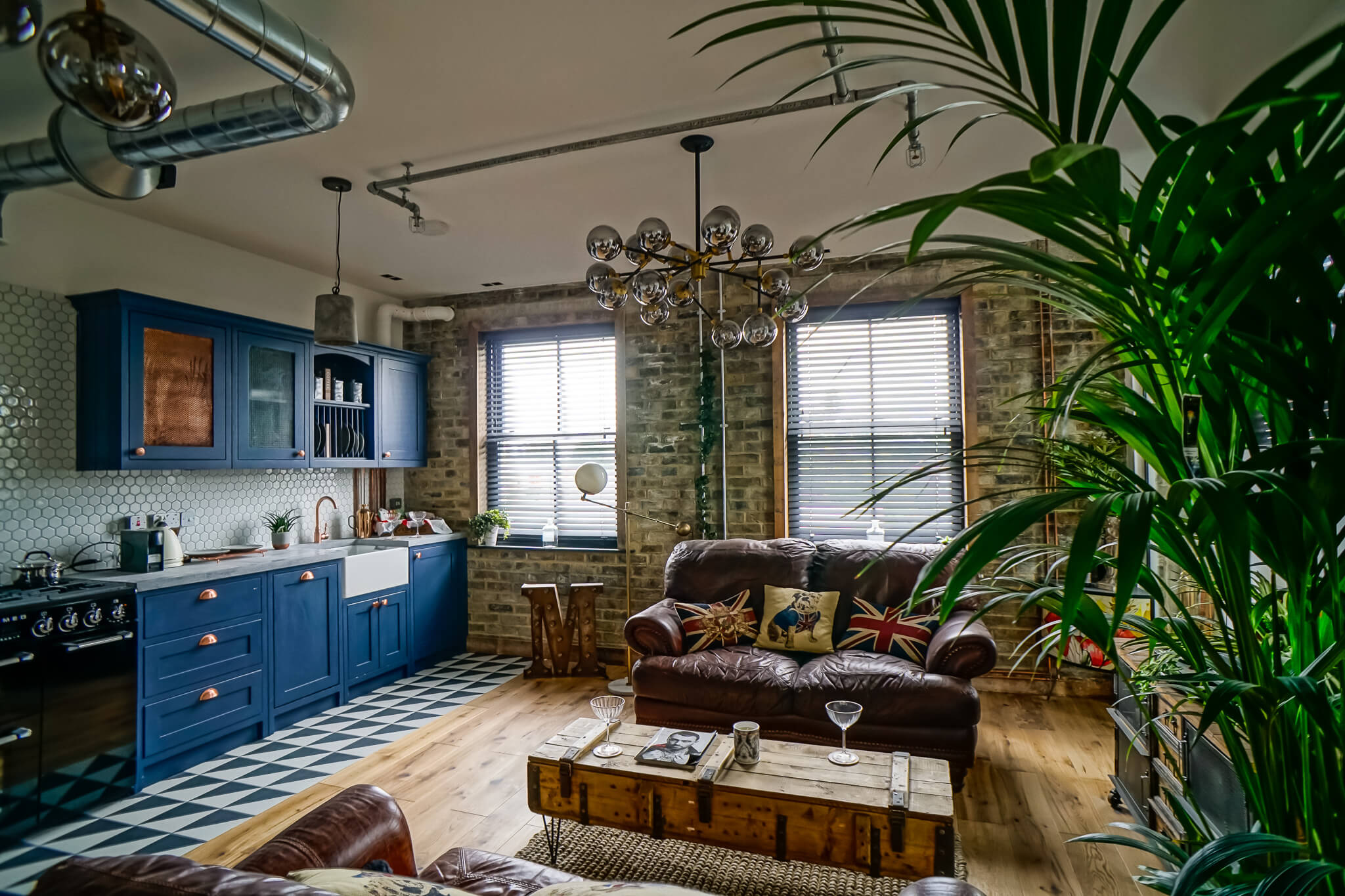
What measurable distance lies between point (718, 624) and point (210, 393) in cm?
320

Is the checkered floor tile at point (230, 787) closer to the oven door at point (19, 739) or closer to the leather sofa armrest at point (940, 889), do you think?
the oven door at point (19, 739)

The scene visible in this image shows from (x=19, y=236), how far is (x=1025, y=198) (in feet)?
15.1

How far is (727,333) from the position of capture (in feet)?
10.2

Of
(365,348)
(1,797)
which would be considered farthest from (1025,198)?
(365,348)

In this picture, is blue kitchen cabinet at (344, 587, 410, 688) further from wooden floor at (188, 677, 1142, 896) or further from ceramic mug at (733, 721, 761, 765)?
ceramic mug at (733, 721, 761, 765)

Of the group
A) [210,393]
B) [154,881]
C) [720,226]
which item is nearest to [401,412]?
[210,393]

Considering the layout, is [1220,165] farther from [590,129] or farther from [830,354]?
[830,354]

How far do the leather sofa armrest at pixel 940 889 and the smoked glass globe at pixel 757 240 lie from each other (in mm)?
2137

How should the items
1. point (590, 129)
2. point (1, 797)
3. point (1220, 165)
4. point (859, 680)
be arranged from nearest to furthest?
point (1220, 165) → point (1, 797) → point (590, 129) → point (859, 680)

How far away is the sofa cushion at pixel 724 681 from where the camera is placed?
3.46 metres

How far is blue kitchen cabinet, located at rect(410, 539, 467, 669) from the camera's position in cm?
523

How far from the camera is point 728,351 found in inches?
205

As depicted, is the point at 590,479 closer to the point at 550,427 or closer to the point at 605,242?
the point at 550,427

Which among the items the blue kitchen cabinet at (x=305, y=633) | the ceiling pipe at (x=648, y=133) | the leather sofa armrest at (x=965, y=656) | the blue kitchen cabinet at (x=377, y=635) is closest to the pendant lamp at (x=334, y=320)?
the ceiling pipe at (x=648, y=133)
